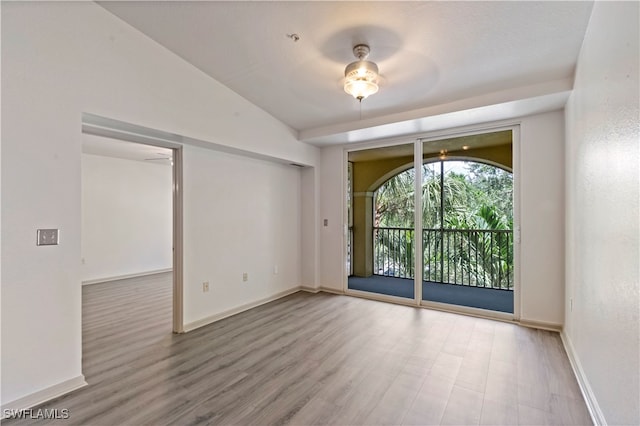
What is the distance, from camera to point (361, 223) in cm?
514

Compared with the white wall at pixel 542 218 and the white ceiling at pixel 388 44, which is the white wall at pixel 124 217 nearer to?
the white ceiling at pixel 388 44

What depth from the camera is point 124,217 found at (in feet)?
20.6

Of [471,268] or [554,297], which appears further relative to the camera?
[471,268]

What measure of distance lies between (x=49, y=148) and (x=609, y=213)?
11.6ft

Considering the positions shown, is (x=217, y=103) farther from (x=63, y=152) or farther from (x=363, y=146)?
(x=363, y=146)

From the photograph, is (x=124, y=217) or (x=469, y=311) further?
(x=124, y=217)

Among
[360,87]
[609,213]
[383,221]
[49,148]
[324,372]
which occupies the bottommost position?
[324,372]

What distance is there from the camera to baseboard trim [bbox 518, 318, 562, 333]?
333 centimetres

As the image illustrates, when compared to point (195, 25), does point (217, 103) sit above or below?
below

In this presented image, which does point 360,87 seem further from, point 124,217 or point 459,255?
point 124,217

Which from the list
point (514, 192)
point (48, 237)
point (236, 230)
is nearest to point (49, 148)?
point (48, 237)

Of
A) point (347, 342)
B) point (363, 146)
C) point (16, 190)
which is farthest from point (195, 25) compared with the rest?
point (347, 342)

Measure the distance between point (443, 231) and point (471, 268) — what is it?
73cm

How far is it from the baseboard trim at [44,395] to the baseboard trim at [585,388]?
11.1 ft
